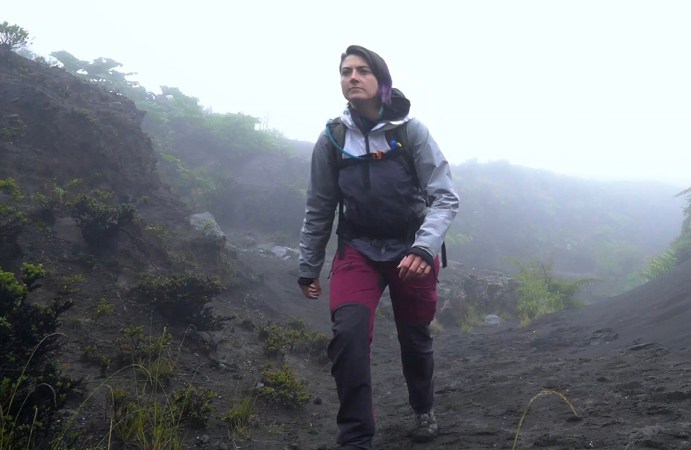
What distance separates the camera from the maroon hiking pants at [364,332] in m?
2.45

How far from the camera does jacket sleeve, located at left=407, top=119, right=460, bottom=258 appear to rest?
2.79 m

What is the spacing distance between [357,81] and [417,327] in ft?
5.26

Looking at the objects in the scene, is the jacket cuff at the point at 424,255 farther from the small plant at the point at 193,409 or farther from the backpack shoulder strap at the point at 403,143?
the small plant at the point at 193,409

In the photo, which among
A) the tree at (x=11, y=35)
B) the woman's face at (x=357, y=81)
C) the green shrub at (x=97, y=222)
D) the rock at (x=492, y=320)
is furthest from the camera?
the rock at (x=492, y=320)

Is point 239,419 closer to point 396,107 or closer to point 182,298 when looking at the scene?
point 182,298

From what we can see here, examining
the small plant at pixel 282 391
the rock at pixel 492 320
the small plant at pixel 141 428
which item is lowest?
the rock at pixel 492 320

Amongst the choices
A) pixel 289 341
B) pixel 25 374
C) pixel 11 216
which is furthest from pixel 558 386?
pixel 11 216

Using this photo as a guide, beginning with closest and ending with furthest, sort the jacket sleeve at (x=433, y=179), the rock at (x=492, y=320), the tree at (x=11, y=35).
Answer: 1. the jacket sleeve at (x=433, y=179)
2. the tree at (x=11, y=35)
3. the rock at (x=492, y=320)

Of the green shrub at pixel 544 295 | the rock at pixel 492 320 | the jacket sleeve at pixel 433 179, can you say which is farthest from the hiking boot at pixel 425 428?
the rock at pixel 492 320

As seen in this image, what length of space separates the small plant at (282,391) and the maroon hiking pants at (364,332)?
1411 millimetres

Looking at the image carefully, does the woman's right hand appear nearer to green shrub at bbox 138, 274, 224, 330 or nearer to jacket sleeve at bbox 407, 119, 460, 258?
jacket sleeve at bbox 407, 119, 460, 258

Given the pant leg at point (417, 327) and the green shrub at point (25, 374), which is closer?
the green shrub at point (25, 374)

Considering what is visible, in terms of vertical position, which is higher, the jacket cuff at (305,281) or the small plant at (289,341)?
the jacket cuff at (305,281)

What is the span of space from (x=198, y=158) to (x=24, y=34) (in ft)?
21.9
